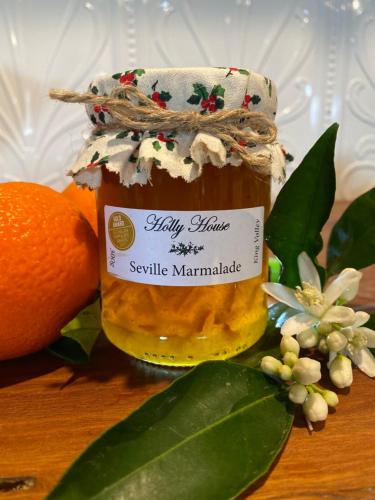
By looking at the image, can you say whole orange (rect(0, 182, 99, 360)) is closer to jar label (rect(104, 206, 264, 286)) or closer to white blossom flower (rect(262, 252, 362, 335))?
jar label (rect(104, 206, 264, 286))

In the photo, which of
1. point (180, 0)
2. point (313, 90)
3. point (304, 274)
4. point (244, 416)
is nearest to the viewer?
point (244, 416)

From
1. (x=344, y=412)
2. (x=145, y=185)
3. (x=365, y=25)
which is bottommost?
(x=344, y=412)

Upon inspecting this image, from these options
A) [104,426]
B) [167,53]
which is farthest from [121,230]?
[167,53]

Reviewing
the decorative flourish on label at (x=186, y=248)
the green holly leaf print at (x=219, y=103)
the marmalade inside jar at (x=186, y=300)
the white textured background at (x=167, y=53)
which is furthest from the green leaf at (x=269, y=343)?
→ the white textured background at (x=167, y=53)

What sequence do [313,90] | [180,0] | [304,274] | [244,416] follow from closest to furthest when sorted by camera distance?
[244,416], [304,274], [180,0], [313,90]

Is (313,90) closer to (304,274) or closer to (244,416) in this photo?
(304,274)

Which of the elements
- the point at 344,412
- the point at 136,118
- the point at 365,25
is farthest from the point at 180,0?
the point at 344,412

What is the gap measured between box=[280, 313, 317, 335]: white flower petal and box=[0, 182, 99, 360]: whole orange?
0.20 metres

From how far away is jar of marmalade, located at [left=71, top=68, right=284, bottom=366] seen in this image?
1.13 feet

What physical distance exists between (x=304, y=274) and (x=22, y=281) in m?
0.26

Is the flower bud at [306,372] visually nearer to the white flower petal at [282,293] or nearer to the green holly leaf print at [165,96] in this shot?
the white flower petal at [282,293]

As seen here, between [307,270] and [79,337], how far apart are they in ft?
0.75

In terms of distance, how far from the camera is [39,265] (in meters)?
0.39

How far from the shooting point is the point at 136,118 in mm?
358
